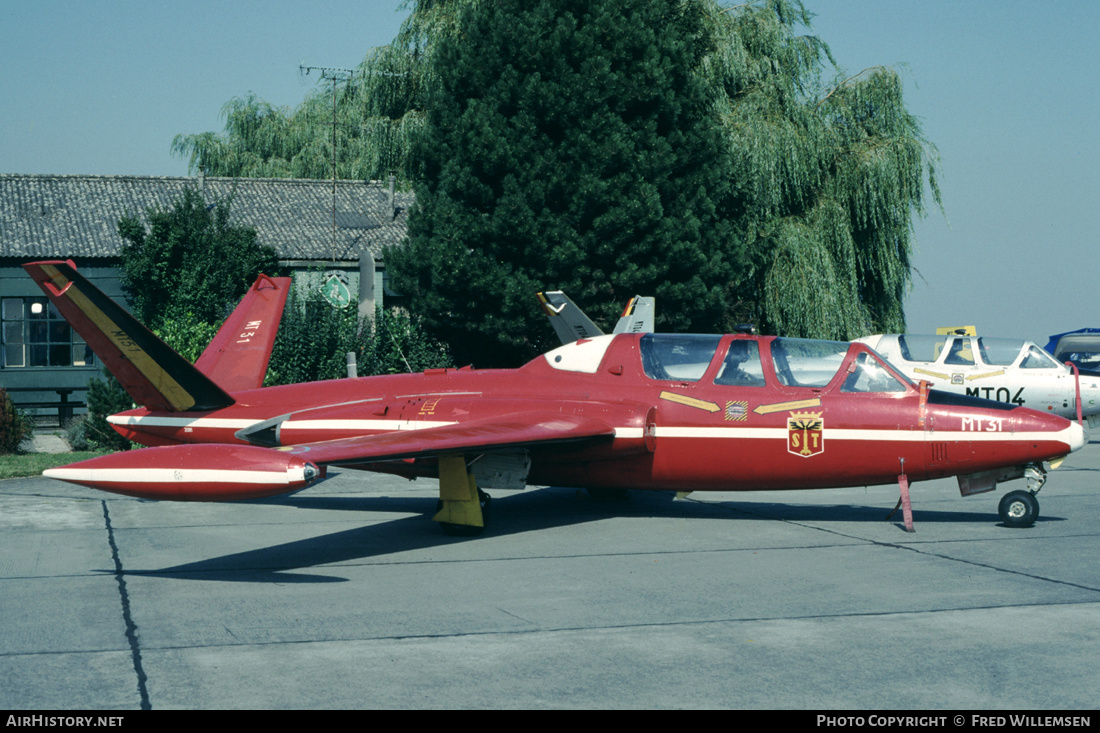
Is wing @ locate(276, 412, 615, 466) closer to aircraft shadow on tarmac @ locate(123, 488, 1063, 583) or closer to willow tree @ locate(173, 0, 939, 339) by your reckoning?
aircraft shadow on tarmac @ locate(123, 488, 1063, 583)

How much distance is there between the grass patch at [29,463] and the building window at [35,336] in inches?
503

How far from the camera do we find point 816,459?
392 inches

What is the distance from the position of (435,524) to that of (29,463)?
31.1 ft

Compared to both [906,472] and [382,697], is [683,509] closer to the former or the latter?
[906,472]

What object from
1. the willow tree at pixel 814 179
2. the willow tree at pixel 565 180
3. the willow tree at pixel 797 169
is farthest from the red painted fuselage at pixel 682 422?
the willow tree at pixel 814 179

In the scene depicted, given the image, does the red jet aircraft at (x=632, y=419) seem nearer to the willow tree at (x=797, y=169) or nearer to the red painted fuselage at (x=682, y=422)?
the red painted fuselage at (x=682, y=422)

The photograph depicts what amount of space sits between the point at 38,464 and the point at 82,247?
1729 cm

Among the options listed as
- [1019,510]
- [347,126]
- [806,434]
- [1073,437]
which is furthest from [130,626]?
[347,126]

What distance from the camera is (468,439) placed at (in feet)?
30.1

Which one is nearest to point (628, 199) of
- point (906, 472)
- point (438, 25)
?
point (438, 25)

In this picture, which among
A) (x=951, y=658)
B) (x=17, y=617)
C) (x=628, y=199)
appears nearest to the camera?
(x=951, y=658)

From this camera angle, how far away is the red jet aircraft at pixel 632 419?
31.8 ft

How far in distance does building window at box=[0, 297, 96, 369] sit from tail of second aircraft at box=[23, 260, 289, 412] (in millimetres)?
20626

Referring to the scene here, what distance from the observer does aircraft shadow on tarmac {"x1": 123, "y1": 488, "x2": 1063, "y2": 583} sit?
8352 millimetres
